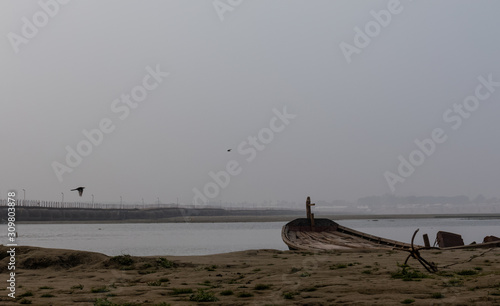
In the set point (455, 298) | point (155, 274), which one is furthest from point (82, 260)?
point (455, 298)

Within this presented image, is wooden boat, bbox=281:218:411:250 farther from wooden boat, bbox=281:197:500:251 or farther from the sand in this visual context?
the sand

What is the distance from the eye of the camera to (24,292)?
13719 mm

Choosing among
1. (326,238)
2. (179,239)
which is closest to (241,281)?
(326,238)

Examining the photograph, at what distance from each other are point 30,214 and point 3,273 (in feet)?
527

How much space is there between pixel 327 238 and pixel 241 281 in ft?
64.1

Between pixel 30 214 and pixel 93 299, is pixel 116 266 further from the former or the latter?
pixel 30 214

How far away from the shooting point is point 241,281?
15625 mm

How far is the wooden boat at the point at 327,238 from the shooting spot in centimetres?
2759

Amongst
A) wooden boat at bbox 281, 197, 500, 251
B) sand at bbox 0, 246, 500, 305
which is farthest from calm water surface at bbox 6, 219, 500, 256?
sand at bbox 0, 246, 500, 305

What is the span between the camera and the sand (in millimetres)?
11992

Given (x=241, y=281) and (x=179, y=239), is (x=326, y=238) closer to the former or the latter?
(x=241, y=281)

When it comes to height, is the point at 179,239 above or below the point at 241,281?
below

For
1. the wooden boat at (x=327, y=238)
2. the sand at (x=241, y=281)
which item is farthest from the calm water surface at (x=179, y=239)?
the sand at (x=241, y=281)

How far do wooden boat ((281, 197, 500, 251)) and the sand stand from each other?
615cm
